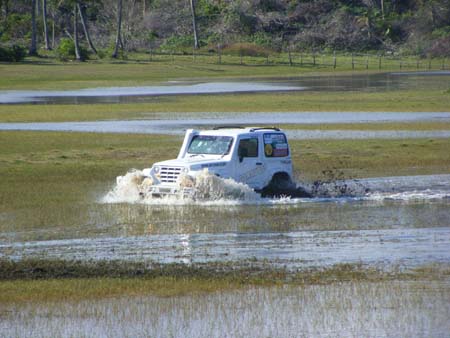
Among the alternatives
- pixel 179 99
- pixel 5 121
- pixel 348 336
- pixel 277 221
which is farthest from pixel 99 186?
pixel 179 99

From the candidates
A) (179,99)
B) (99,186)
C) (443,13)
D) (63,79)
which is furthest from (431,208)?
(443,13)

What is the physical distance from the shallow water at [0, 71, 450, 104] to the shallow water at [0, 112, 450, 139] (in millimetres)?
11628

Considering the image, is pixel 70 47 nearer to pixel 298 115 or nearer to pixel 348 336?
pixel 298 115

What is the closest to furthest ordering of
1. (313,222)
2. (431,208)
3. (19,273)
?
(19,273) < (313,222) < (431,208)

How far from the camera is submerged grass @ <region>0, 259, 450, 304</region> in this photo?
45.9ft

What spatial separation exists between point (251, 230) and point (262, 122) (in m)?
22.9

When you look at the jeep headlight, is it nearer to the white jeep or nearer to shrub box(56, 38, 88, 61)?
the white jeep

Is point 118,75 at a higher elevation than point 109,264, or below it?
below

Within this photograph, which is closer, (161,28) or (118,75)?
(118,75)

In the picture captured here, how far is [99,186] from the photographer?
25.7 m

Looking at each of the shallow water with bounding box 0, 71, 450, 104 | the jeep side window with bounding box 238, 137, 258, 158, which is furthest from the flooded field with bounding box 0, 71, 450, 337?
the shallow water with bounding box 0, 71, 450, 104

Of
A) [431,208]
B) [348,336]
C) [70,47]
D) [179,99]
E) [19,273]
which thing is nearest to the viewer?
[348,336]

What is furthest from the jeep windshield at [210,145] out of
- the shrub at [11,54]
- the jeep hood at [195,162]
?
the shrub at [11,54]

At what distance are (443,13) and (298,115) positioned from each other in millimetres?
72227
